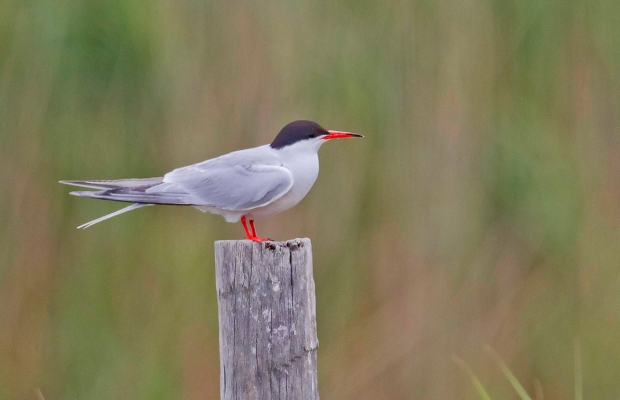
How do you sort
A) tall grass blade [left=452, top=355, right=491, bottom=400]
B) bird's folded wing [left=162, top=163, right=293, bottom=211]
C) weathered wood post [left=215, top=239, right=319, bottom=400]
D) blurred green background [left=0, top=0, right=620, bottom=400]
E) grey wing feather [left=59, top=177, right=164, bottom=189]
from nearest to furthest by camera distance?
1. weathered wood post [left=215, top=239, right=319, bottom=400]
2. tall grass blade [left=452, top=355, right=491, bottom=400]
3. grey wing feather [left=59, top=177, right=164, bottom=189]
4. bird's folded wing [left=162, top=163, right=293, bottom=211]
5. blurred green background [left=0, top=0, right=620, bottom=400]

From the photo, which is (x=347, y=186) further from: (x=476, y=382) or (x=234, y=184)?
(x=476, y=382)

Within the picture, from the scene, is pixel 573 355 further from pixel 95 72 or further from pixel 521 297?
pixel 95 72

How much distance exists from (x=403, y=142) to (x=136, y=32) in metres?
1.47

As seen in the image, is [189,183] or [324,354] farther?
[324,354]

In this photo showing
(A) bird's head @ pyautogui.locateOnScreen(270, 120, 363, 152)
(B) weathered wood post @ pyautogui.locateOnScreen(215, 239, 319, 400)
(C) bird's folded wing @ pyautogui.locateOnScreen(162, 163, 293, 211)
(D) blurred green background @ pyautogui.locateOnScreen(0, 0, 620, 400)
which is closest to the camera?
(B) weathered wood post @ pyautogui.locateOnScreen(215, 239, 319, 400)

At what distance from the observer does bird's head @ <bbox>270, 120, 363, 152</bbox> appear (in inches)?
129

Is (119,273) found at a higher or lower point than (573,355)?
higher

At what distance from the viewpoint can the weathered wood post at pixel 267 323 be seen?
228 cm

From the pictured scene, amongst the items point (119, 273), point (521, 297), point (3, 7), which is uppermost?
point (3, 7)

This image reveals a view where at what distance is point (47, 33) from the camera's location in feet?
11.8

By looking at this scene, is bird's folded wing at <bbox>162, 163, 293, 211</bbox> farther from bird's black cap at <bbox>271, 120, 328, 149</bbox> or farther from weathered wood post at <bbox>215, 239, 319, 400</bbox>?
weathered wood post at <bbox>215, 239, 319, 400</bbox>

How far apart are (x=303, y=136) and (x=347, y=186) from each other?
694mm

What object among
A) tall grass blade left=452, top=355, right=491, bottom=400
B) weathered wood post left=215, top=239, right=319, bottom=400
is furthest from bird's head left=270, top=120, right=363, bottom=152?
tall grass blade left=452, top=355, right=491, bottom=400

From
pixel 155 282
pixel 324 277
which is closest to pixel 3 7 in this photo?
pixel 155 282
